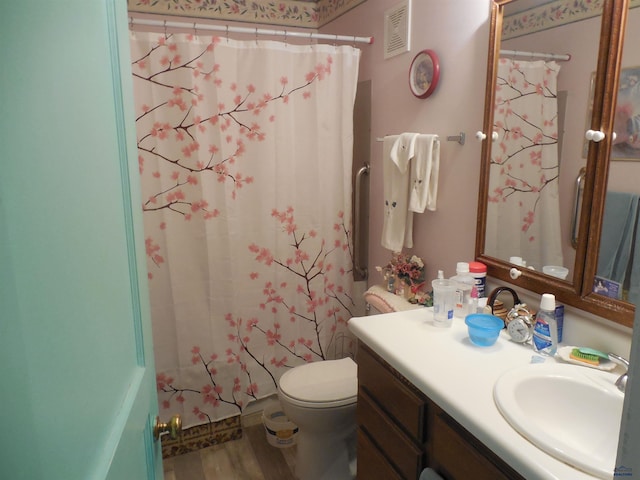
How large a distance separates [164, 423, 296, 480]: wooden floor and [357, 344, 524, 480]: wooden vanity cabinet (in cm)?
74

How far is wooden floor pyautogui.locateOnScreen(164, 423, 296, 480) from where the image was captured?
2.11 metres

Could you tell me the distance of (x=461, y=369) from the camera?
1.19 meters

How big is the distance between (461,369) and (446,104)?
3.66ft

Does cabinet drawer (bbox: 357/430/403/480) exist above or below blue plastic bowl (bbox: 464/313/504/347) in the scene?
below

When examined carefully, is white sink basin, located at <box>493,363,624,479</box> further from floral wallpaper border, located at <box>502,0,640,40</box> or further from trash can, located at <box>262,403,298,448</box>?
trash can, located at <box>262,403,298,448</box>

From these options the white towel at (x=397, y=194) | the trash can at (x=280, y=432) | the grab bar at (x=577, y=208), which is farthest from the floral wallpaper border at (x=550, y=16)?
the trash can at (x=280, y=432)

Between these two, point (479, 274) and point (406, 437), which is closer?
point (406, 437)

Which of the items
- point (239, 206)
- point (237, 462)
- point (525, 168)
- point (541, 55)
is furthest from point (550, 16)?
point (237, 462)

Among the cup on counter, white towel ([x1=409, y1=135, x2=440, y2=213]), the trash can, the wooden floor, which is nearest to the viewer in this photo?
the cup on counter

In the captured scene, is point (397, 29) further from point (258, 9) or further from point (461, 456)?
point (461, 456)

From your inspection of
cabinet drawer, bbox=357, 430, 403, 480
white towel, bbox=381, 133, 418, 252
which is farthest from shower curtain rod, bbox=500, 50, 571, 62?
cabinet drawer, bbox=357, 430, 403, 480

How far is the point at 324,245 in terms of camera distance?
2422 millimetres

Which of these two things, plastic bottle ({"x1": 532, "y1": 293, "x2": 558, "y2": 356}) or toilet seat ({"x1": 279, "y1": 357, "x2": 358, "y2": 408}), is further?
toilet seat ({"x1": 279, "y1": 357, "x2": 358, "y2": 408})

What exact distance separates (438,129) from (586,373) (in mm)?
1123
